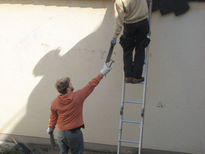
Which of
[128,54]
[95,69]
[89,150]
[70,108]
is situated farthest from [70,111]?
[89,150]

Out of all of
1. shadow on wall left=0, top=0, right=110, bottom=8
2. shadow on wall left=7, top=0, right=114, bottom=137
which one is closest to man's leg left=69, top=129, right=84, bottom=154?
shadow on wall left=7, top=0, right=114, bottom=137

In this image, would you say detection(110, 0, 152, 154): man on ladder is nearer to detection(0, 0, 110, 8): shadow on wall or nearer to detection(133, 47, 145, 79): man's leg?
detection(133, 47, 145, 79): man's leg

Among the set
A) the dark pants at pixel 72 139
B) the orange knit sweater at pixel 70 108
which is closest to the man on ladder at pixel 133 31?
the orange knit sweater at pixel 70 108

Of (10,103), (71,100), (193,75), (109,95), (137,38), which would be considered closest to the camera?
(71,100)

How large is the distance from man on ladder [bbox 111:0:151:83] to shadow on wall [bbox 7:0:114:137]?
798 mm

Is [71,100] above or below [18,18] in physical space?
below

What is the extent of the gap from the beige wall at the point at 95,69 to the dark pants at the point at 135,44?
2.18 feet

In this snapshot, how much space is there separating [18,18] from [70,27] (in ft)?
3.22

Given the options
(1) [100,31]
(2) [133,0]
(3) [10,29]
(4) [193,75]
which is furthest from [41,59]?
(4) [193,75]

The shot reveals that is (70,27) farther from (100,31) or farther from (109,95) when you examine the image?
(109,95)

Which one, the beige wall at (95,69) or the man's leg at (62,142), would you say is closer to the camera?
the man's leg at (62,142)

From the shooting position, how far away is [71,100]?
3.92m

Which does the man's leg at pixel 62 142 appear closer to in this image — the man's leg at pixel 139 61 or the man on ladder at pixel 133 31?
the man on ladder at pixel 133 31

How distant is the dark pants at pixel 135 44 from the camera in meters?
4.25
